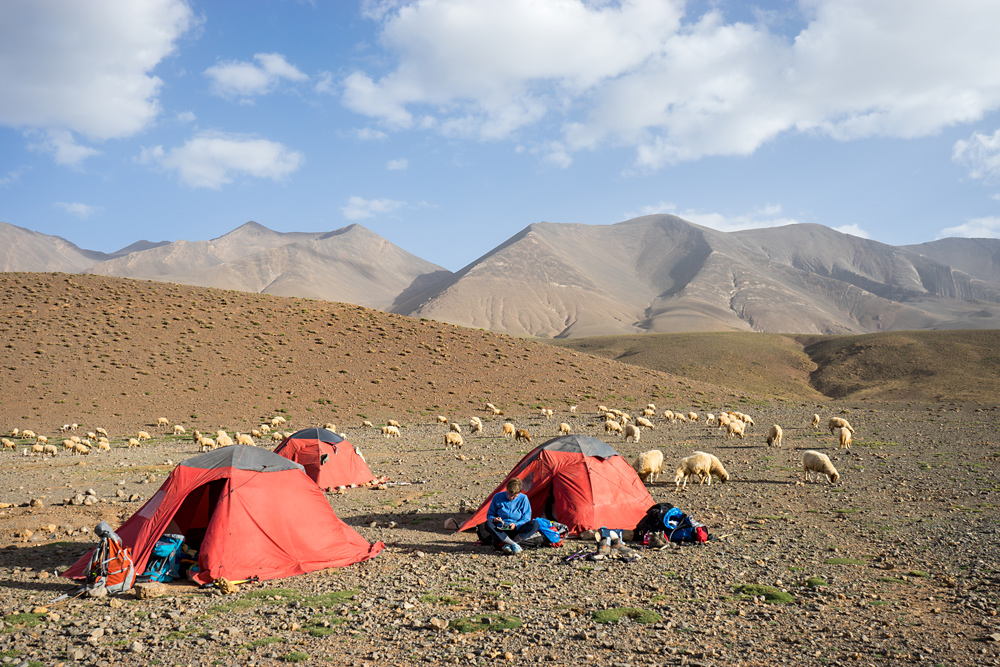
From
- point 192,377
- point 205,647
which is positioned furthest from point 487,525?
point 192,377

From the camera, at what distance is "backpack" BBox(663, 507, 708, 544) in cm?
1146

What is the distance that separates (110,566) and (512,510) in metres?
6.51

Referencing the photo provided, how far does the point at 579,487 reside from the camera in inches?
497

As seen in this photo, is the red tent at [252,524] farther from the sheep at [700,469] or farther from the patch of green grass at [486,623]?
the sheep at [700,469]

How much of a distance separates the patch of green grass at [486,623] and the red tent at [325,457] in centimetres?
1004

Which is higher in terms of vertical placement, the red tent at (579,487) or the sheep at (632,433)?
the red tent at (579,487)

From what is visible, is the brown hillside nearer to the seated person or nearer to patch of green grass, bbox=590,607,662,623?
the seated person

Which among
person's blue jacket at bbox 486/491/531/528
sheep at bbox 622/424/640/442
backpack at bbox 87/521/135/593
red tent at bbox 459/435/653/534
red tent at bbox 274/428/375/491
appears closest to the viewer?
backpack at bbox 87/521/135/593

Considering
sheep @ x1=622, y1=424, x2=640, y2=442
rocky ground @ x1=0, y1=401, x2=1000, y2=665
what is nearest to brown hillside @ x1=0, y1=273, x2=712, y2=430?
sheep @ x1=622, y1=424, x2=640, y2=442

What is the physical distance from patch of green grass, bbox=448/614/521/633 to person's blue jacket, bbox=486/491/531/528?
3.54 m

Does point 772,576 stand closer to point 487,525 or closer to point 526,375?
point 487,525

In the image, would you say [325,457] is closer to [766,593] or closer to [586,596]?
[586,596]

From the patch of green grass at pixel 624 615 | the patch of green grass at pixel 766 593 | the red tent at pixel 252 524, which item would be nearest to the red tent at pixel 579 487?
the red tent at pixel 252 524

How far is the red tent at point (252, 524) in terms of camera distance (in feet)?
32.1
